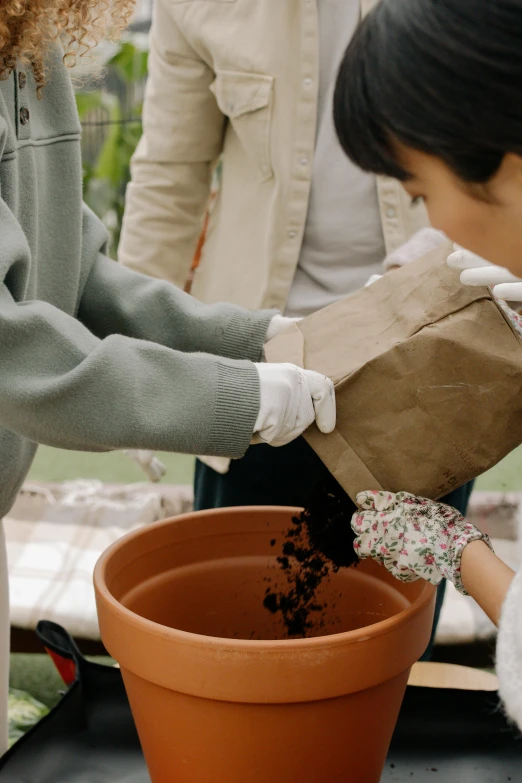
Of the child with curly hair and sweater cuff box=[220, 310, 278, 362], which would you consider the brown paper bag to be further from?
sweater cuff box=[220, 310, 278, 362]

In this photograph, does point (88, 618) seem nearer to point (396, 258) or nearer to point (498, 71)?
point (396, 258)

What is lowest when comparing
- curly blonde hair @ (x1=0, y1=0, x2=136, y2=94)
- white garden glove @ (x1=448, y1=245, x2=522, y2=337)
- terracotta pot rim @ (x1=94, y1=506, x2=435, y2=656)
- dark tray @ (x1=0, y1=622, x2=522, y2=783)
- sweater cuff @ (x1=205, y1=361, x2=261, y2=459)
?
dark tray @ (x1=0, y1=622, x2=522, y2=783)

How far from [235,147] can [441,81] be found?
3.00 ft

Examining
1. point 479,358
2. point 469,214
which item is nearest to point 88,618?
point 479,358

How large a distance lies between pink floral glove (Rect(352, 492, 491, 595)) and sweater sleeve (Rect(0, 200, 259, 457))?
159mm

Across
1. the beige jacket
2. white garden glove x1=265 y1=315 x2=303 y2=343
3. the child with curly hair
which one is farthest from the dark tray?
the beige jacket

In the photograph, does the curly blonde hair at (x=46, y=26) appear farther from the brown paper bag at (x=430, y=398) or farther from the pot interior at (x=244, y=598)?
the pot interior at (x=244, y=598)

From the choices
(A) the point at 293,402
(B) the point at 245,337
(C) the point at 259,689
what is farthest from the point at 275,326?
(C) the point at 259,689

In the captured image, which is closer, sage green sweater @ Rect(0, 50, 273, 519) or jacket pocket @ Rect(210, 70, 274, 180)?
sage green sweater @ Rect(0, 50, 273, 519)

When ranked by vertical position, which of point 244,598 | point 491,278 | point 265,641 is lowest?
→ point 244,598

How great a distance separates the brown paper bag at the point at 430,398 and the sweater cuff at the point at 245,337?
0.23m

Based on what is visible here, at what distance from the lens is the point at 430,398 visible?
3.15ft

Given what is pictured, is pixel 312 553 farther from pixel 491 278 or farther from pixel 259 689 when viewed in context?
pixel 491 278

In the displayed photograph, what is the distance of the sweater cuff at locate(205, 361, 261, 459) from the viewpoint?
97 cm
